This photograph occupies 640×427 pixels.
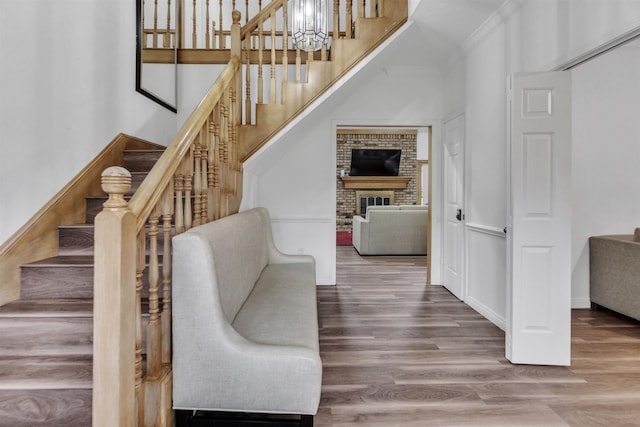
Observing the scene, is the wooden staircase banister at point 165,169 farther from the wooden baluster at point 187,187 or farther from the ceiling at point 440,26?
the ceiling at point 440,26

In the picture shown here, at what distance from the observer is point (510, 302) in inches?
96.4

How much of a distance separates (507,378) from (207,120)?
7.84 ft

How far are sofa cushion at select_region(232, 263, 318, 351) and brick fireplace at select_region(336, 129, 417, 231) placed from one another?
760 cm

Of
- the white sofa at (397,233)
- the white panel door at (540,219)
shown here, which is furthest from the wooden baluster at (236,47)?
the white sofa at (397,233)

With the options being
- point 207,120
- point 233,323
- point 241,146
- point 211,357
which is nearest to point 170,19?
point 241,146

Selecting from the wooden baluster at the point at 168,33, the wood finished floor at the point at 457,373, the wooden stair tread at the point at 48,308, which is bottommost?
the wood finished floor at the point at 457,373

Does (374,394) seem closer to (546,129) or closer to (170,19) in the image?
(546,129)

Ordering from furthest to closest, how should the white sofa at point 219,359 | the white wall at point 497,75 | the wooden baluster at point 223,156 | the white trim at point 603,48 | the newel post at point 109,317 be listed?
1. the wooden baluster at point 223,156
2. the white wall at point 497,75
3. the white trim at point 603,48
4. the white sofa at point 219,359
5. the newel post at point 109,317

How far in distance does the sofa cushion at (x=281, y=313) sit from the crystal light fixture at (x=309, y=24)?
73.5 inches

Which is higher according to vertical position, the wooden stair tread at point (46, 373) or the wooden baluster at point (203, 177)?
the wooden baluster at point (203, 177)

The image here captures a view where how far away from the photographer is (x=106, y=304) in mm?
1188

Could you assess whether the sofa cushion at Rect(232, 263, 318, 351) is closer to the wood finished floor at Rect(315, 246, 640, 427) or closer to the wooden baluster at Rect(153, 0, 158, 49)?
the wood finished floor at Rect(315, 246, 640, 427)

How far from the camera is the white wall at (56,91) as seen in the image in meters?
1.97

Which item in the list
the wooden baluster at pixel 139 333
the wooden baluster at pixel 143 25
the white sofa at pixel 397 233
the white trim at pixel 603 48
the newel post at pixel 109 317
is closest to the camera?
the newel post at pixel 109 317
